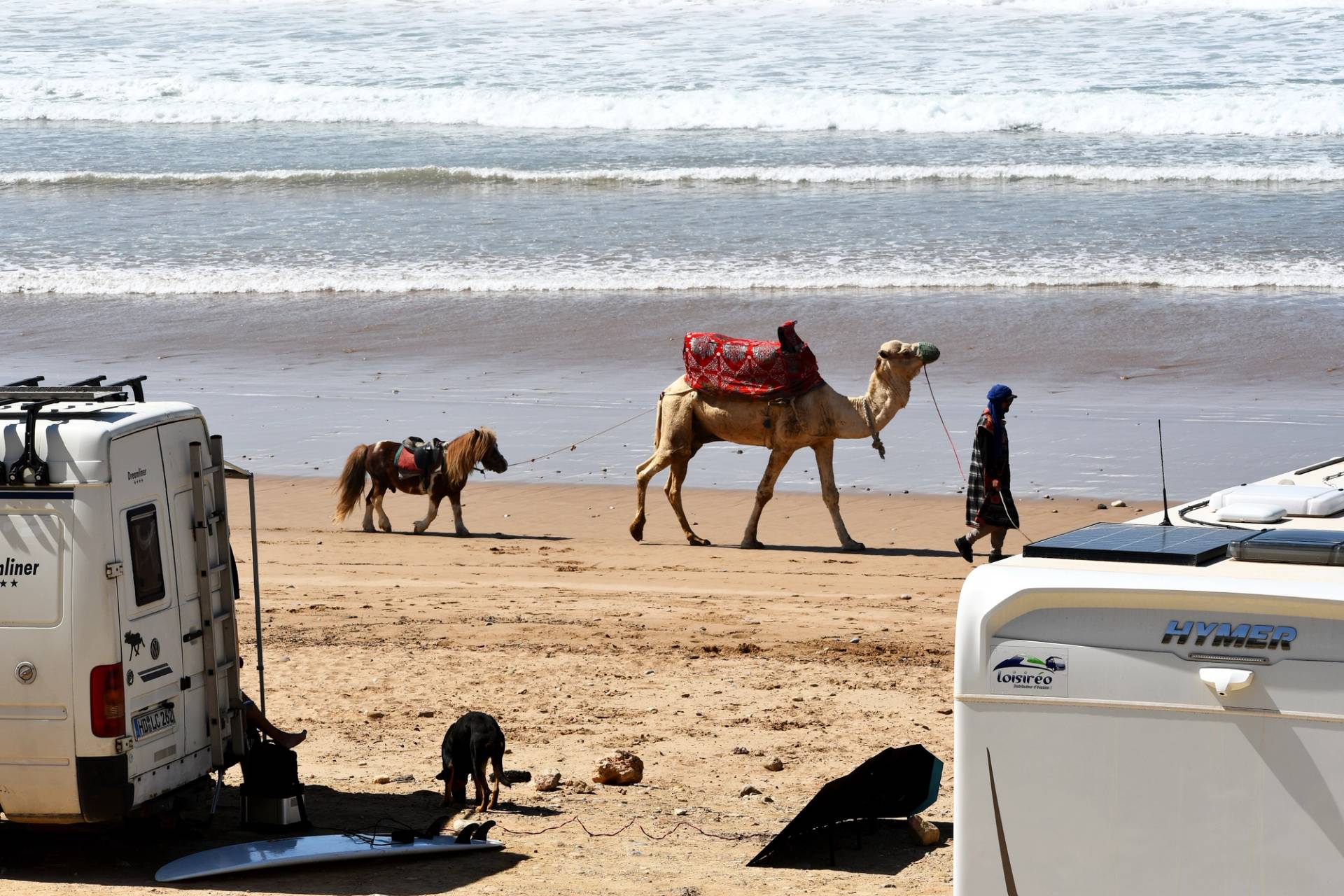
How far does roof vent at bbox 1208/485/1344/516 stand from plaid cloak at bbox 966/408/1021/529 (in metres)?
6.69

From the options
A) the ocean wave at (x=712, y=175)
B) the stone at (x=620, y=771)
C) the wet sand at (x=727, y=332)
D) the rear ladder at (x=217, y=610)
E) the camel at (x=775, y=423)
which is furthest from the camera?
the ocean wave at (x=712, y=175)

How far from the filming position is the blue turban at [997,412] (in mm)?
12930

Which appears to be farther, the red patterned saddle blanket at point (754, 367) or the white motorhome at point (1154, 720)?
the red patterned saddle blanket at point (754, 367)

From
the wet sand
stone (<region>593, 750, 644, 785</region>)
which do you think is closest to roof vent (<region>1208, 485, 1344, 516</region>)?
stone (<region>593, 750, 644, 785</region>)

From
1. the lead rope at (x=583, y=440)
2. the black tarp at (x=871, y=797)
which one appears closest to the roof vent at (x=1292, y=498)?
the black tarp at (x=871, y=797)

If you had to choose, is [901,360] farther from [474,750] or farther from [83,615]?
[83,615]

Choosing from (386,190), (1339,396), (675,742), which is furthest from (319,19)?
(675,742)

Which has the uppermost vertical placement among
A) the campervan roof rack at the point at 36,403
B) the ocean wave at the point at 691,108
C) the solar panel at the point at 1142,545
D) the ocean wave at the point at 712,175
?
the ocean wave at the point at 691,108

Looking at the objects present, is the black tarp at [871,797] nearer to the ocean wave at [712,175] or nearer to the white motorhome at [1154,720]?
the white motorhome at [1154,720]

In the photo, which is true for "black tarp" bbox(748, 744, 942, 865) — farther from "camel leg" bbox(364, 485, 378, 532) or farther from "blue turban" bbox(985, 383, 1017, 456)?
"camel leg" bbox(364, 485, 378, 532)

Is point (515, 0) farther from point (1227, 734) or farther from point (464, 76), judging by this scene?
point (1227, 734)

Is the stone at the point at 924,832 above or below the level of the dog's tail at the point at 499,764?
below

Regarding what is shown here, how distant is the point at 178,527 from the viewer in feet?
26.2

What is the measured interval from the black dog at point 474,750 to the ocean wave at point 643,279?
18590 millimetres
